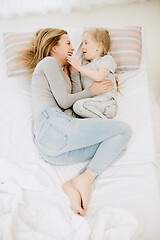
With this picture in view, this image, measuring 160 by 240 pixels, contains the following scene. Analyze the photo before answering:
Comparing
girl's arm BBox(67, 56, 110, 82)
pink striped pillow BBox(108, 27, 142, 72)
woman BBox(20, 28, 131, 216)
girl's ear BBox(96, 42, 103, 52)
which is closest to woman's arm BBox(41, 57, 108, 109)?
woman BBox(20, 28, 131, 216)

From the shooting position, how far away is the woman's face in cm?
161

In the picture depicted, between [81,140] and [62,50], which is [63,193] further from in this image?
[62,50]

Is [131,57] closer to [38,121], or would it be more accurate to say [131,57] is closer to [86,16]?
[38,121]

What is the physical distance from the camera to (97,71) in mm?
1503

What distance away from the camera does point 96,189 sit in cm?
117

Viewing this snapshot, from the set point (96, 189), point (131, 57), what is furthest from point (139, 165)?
point (131, 57)

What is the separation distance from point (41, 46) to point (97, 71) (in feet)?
1.20

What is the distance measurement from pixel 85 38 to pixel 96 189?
98cm

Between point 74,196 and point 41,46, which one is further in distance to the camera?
point 41,46

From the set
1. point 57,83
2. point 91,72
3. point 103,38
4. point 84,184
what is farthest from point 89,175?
point 103,38

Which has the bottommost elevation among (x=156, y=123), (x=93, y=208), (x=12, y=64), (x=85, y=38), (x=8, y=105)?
(x=93, y=208)

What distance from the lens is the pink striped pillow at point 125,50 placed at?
176 centimetres

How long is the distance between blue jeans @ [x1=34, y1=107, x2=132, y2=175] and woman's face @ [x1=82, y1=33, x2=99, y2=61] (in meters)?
0.56

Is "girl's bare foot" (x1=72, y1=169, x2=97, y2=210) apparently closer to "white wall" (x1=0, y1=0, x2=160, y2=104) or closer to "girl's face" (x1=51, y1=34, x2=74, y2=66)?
"girl's face" (x1=51, y1=34, x2=74, y2=66)
